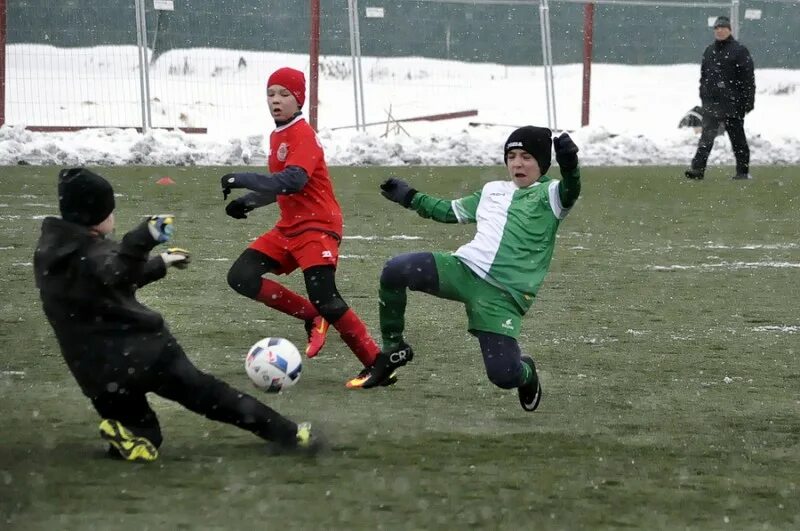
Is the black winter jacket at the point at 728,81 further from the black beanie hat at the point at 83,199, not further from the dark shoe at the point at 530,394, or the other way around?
the black beanie hat at the point at 83,199

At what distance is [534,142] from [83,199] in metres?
2.23

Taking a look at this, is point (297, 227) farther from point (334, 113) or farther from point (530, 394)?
point (334, 113)

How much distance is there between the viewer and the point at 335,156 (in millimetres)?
20719

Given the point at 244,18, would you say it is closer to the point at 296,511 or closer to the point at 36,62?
the point at 36,62

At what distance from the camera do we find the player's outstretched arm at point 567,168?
6.29 meters

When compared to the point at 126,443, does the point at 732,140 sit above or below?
below

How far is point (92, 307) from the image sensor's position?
17.7 feet

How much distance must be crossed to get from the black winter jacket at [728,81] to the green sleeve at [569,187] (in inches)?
496

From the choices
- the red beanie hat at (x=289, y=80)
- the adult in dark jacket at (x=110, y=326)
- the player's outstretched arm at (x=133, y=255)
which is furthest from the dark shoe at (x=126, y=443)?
the red beanie hat at (x=289, y=80)

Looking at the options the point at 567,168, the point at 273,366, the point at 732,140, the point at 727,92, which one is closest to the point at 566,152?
the point at 567,168

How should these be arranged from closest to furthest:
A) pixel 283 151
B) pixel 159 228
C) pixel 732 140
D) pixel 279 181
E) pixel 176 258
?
pixel 159 228, pixel 176 258, pixel 279 181, pixel 283 151, pixel 732 140

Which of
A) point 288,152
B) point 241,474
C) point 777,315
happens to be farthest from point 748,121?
point 241,474

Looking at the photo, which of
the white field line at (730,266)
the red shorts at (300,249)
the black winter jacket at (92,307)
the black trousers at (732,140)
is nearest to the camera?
the black winter jacket at (92,307)

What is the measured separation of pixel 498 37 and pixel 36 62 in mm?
7369
